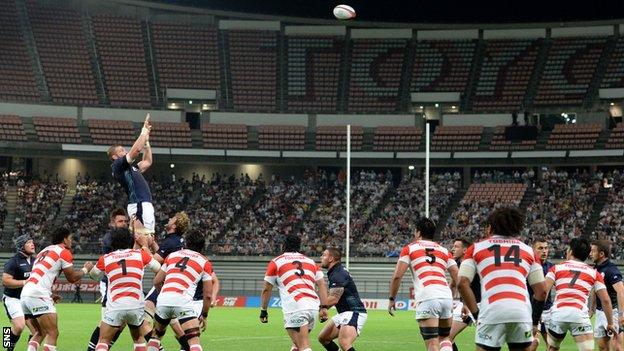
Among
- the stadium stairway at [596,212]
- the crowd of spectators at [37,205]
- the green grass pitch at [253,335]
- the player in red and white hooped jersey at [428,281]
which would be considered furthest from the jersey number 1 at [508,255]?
the crowd of spectators at [37,205]

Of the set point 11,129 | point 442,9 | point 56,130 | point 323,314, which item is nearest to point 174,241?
point 323,314

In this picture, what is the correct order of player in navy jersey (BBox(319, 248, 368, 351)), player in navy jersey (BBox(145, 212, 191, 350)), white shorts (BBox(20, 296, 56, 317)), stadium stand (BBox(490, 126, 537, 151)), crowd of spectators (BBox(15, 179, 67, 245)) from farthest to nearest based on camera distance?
stadium stand (BBox(490, 126, 537, 151)) → crowd of spectators (BBox(15, 179, 67, 245)) → player in navy jersey (BBox(319, 248, 368, 351)) → white shorts (BBox(20, 296, 56, 317)) → player in navy jersey (BBox(145, 212, 191, 350))

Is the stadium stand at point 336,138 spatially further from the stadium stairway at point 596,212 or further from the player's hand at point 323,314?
the player's hand at point 323,314

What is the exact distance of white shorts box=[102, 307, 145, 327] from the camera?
1494cm

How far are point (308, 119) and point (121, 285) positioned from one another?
50.0m

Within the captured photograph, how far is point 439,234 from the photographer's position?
57.2 meters

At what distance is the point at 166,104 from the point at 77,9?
857 cm

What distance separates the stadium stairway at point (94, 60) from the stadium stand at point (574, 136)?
26.9 m

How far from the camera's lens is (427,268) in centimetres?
1606

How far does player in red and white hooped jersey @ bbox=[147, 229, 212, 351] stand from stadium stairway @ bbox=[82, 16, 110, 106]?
4807cm

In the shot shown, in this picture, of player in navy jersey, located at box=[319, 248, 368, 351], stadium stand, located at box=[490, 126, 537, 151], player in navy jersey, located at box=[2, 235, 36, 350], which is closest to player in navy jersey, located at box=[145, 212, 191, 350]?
player in navy jersey, located at box=[319, 248, 368, 351]

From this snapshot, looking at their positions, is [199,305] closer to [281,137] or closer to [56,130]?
[56,130]

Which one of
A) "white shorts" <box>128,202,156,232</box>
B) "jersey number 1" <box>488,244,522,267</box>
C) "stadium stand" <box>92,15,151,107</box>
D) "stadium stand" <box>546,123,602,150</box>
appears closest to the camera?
"jersey number 1" <box>488,244,522,267</box>

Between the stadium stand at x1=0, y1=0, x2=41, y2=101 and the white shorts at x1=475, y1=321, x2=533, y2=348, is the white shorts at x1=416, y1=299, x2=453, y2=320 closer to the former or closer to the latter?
the white shorts at x1=475, y1=321, x2=533, y2=348
